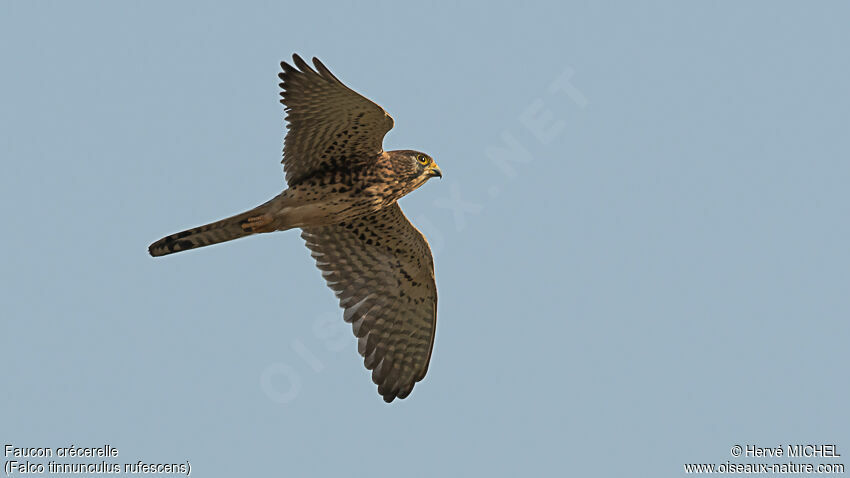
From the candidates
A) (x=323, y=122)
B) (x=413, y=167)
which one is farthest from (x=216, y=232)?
(x=413, y=167)

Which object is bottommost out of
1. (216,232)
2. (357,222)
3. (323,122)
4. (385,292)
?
(385,292)

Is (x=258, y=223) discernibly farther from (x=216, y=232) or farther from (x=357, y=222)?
(x=357, y=222)

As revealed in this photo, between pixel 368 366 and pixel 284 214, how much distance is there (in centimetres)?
228

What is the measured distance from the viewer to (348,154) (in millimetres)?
9906

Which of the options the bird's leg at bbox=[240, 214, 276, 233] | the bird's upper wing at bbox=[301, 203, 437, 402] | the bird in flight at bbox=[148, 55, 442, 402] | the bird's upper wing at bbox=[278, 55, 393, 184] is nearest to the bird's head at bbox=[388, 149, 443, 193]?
the bird in flight at bbox=[148, 55, 442, 402]

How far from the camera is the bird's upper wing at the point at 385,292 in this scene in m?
11.1

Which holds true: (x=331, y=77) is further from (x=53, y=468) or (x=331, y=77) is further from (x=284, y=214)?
(x=53, y=468)

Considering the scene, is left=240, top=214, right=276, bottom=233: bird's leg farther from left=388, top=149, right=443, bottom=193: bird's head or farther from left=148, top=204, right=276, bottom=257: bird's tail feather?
A: left=388, top=149, right=443, bottom=193: bird's head

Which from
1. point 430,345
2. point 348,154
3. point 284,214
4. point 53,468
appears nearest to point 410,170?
point 348,154

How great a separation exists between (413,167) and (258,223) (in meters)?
1.69

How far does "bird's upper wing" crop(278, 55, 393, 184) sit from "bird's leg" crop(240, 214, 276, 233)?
1.47ft

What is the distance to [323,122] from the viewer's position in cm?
959

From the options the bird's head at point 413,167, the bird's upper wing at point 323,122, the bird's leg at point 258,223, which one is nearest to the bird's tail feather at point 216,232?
the bird's leg at point 258,223

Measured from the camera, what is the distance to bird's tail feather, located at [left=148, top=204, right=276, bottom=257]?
9.83 m
